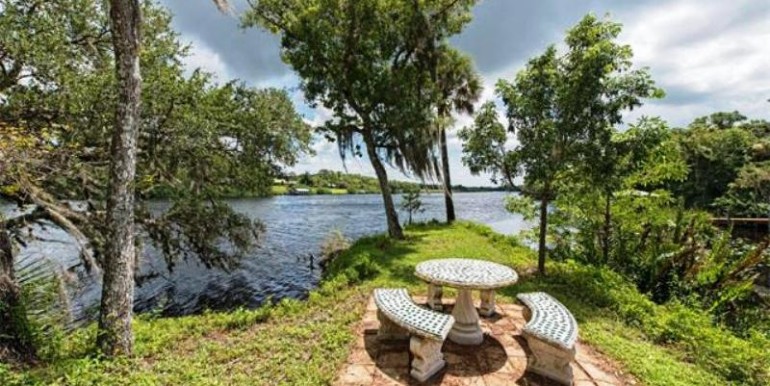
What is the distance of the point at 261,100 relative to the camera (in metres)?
10.5

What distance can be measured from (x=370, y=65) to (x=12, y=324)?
30.1ft

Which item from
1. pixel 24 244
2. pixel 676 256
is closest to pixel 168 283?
pixel 24 244

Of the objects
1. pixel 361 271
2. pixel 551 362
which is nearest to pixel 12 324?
pixel 361 271

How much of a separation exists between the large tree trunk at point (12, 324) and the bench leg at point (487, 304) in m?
5.58

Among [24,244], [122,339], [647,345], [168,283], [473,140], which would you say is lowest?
[168,283]

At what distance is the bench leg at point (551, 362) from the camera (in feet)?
12.7

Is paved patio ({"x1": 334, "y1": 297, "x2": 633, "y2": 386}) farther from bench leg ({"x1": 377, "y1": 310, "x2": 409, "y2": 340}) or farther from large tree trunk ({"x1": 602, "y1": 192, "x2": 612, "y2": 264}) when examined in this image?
large tree trunk ({"x1": 602, "y1": 192, "x2": 612, "y2": 264})

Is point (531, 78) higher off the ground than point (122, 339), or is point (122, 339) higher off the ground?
point (531, 78)

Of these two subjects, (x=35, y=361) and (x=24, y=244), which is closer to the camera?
(x=35, y=361)

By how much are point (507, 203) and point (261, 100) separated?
686 centimetres

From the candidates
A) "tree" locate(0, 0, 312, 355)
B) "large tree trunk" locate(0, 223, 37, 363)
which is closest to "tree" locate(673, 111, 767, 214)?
"tree" locate(0, 0, 312, 355)

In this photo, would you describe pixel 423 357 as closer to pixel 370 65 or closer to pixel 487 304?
pixel 487 304

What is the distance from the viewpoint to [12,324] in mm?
4625

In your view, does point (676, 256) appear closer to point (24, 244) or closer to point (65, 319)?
point (65, 319)
